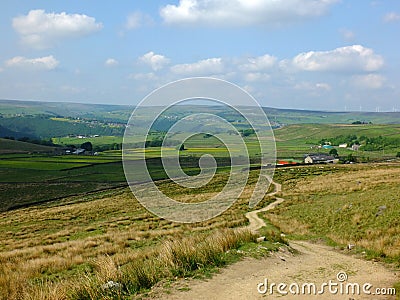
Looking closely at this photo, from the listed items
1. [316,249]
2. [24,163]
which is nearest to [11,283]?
[316,249]

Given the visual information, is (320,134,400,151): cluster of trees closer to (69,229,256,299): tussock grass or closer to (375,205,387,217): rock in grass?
(375,205,387,217): rock in grass

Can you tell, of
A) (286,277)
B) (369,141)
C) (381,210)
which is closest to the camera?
(286,277)

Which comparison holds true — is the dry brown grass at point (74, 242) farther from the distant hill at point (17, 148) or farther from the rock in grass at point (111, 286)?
the distant hill at point (17, 148)

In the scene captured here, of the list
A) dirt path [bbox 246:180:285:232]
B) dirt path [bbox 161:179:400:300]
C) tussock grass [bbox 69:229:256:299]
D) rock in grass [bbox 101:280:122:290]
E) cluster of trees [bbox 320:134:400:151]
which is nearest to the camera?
dirt path [bbox 161:179:400:300]

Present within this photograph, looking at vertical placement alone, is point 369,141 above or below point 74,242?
above

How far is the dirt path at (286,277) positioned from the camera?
313 inches

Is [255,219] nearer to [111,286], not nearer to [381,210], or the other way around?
[381,210]

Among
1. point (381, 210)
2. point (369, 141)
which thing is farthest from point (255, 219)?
point (369, 141)

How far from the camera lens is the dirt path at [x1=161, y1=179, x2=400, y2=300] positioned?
7.95 m

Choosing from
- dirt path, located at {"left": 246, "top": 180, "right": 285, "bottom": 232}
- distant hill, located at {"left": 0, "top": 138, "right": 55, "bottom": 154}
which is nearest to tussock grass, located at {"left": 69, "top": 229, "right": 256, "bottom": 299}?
dirt path, located at {"left": 246, "top": 180, "right": 285, "bottom": 232}

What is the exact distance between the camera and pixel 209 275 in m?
9.31

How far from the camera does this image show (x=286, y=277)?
9250 millimetres

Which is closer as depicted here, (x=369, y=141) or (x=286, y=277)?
(x=286, y=277)

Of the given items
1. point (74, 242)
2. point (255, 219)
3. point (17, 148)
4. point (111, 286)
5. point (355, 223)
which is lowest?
point (17, 148)
